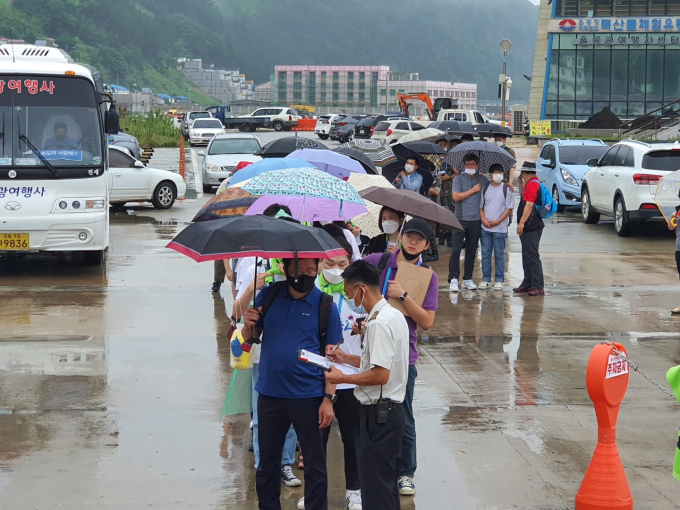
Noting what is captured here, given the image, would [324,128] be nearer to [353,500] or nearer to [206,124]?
[206,124]

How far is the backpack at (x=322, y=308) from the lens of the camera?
5129 millimetres

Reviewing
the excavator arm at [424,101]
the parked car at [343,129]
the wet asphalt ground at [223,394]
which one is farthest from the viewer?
the excavator arm at [424,101]

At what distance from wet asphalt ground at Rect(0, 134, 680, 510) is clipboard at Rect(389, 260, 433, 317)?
1.24 metres

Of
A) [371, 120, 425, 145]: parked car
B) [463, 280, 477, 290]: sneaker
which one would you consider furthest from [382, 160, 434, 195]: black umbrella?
[371, 120, 425, 145]: parked car

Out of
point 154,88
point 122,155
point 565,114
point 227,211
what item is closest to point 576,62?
point 565,114

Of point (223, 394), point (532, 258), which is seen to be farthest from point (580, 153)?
point (223, 394)

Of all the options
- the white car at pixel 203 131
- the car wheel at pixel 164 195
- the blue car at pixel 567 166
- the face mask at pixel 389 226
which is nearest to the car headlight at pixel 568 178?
the blue car at pixel 567 166

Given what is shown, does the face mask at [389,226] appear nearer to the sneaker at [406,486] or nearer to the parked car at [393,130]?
the sneaker at [406,486]

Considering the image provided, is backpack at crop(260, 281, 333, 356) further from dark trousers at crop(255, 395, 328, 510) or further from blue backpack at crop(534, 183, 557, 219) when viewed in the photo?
blue backpack at crop(534, 183, 557, 219)

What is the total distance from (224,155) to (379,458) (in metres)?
21.0

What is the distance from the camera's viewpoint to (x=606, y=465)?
5.68 metres

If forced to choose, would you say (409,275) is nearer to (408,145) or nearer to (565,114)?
(408,145)

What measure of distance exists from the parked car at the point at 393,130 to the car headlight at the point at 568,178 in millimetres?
19615

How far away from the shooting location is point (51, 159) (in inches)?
506
